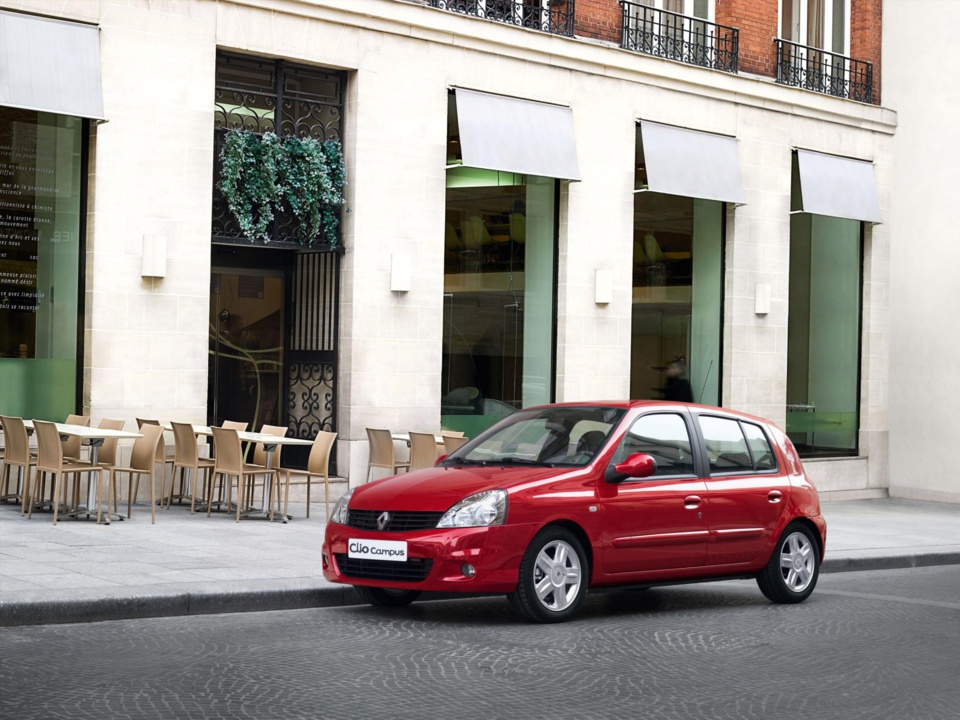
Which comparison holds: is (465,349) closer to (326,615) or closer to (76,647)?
(326,615)

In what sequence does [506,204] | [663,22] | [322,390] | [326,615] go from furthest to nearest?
[663,22] → [506,204] → [322,390] → [326,615]

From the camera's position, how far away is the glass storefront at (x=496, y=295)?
18297 mm

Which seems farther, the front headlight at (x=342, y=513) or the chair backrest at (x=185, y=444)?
the chair backrest at (x=185, y=444)

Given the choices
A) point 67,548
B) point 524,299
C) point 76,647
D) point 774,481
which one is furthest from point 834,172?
point 76,647

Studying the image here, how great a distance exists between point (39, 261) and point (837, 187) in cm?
1282

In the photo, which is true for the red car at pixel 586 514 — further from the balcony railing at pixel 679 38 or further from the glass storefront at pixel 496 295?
the balcony railing at pixel 679 38

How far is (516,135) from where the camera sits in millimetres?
18141

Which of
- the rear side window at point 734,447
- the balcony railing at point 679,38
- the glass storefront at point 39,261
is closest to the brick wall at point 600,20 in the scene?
the balcony railing at point 679,38

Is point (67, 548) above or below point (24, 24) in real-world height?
below

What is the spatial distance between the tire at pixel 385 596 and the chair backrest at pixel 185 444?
484 cm

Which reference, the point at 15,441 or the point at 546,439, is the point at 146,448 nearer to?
the point at 15,441

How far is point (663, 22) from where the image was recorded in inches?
802

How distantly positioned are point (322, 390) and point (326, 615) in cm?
817

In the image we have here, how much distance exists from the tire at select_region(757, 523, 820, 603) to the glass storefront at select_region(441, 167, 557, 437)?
7976 mm
